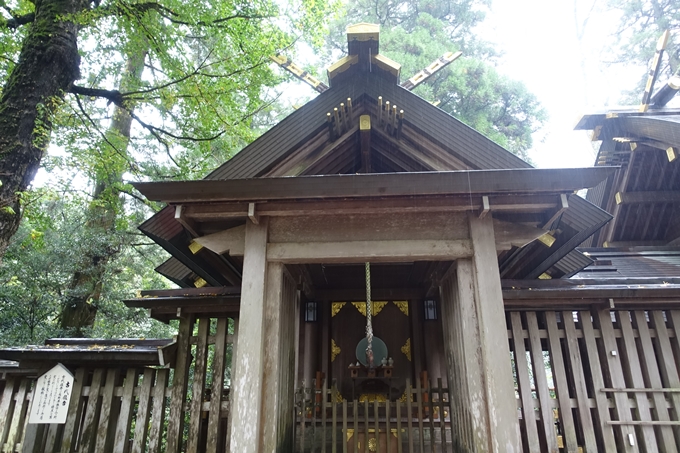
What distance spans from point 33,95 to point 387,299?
6962 mm

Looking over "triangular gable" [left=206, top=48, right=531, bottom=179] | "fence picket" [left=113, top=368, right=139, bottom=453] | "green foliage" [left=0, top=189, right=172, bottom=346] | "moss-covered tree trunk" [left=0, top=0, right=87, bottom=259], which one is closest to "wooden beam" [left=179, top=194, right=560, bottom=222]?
"triangular gable" [left=206, top=48, right=531, bottom=179]

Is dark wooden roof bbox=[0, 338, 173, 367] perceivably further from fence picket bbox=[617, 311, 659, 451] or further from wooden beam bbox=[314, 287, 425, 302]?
fence picket bbox=[617, 311, 659, 451]

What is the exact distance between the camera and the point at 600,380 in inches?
220

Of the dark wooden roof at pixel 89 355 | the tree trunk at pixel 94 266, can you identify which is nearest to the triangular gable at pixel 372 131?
the dark wooden roof at pixel 89 355

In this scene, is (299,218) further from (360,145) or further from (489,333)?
(489,333)

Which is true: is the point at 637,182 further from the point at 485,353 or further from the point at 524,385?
the point at 485,353

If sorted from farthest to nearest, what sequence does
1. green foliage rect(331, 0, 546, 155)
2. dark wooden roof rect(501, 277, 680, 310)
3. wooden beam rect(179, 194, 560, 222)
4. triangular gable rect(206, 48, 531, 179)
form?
1. green foliage rect(331, 0, 546, 155)
2. dark wooden roof rect(501, 277, 680, 310)
3. triangular gable rect(206, 48, 531, 179)
4. wooden beam rect(179, 194, 560, 222)

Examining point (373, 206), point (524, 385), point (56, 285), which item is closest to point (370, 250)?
point (373, 206)

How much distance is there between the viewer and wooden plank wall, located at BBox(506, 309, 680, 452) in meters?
5.36

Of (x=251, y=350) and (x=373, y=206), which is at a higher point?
(x=373, y=206)

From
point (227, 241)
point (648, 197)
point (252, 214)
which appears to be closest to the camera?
point (252, 214)

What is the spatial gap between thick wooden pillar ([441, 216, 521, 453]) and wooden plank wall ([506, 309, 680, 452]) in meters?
1.44

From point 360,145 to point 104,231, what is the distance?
9.69m

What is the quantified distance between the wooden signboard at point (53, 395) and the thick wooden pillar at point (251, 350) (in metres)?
3.31
